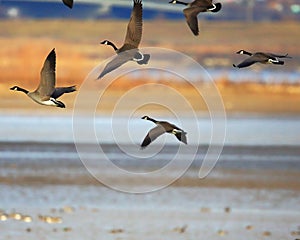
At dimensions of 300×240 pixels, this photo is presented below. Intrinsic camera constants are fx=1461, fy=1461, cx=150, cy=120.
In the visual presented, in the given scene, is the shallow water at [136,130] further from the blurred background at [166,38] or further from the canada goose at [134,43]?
the canada goose at [134,43]

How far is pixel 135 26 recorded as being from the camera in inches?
464

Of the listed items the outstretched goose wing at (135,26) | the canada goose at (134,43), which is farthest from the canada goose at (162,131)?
the outstretched goose wing at (135,26)

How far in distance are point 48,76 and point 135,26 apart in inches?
31.8

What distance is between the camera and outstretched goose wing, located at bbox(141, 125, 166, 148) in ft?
38.6

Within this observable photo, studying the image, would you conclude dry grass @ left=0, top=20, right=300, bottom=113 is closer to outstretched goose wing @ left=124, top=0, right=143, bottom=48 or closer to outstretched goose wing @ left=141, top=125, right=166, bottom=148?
outstretched goose wing @ left=141, top=125, right=166, bottom=148

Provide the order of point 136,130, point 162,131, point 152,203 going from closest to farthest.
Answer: point 162,131 → point 152,203 → point 136,130

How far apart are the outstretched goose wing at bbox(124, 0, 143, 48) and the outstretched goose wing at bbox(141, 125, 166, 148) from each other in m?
0.75

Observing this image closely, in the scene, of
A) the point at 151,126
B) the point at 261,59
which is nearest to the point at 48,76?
the point at 261,59

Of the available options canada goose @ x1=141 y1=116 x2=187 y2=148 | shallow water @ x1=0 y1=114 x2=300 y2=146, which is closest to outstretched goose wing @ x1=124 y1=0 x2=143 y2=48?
canada goose @ x1=141 y1=116 x2=187 y2=148

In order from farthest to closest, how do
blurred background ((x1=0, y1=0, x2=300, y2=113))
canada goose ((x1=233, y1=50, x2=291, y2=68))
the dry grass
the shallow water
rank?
blurred background ((x1=0, y1=0, x2=300, y2=113)), the dry grass, the shallow water, canada goose ((x1=233, y1=50, x2=291, y2=68))

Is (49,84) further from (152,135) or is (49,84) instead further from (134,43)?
(152,135)

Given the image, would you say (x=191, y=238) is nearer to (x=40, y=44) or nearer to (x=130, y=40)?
(x=130, y=40)

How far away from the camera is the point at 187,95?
1893 inches

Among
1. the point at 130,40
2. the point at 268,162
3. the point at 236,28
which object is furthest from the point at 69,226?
the point at 236,28
